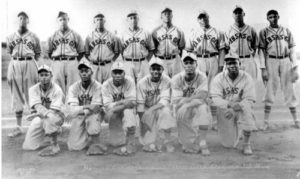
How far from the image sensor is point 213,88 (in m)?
4.38

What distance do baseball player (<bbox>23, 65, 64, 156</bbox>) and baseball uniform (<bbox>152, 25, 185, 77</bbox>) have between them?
1359mm

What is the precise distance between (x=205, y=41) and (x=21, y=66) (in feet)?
7.81

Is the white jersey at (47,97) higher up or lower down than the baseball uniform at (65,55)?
lower down

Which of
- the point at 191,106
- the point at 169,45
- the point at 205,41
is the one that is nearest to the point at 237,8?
the point at 205,41

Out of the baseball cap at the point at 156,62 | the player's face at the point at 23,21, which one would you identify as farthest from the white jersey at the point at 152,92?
the player's face at the point at 23,21

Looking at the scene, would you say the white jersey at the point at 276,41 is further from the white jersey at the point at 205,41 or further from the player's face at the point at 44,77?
the player's face at the point at 44,77

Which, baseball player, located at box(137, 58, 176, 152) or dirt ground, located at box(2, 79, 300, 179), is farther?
baseball player, located at box(137, 58, 176, 152)

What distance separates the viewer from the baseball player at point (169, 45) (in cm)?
455

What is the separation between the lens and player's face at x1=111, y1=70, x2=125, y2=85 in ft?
14.3

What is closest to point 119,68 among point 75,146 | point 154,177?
point 75,146

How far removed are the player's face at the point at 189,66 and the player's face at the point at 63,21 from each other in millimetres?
1546

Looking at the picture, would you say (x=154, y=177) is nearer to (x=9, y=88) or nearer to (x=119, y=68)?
(x=119, y=68)

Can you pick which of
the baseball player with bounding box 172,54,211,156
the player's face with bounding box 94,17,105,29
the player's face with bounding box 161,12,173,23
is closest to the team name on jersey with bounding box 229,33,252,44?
the baseball player with bounding box 172,54,211,156

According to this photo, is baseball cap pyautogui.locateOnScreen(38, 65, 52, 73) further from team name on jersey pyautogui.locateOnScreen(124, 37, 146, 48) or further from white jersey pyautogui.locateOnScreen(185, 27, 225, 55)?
white jersey pyautogui.locateOnScreen(185, 27, 225, 55)
